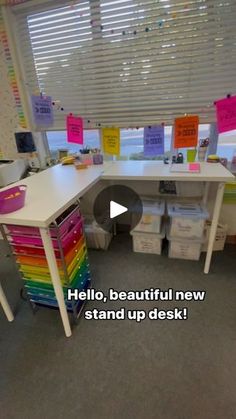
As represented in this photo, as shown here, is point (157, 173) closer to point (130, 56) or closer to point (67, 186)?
point (67, 186)

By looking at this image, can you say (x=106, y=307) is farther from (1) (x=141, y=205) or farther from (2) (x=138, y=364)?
(1) (x=141, y=205)

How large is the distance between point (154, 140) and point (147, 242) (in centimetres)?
90

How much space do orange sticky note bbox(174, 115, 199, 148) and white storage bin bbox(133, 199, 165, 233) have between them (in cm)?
55

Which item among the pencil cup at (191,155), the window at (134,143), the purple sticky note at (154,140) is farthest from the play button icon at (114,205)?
the pencil cup at (191,155)

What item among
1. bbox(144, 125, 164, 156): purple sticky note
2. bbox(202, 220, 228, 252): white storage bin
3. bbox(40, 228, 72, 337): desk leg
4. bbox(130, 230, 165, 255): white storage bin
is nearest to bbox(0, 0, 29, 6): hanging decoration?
bbox(144, 125, 164, 156): purple sticky note

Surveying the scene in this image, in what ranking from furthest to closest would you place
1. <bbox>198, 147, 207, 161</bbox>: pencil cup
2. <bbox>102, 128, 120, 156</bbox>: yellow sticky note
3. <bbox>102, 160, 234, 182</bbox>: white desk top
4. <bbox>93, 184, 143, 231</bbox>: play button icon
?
<bbox>93, 184, 143, 231</bbox>: play button icon
<bbox>102, 128, 120, 156</bbox>: yellow sticky note
<bbox>198, 147, 207, 161</bbox>: pencil cup
<bbox>102, 160, 234, 182</bbox>: white desk top

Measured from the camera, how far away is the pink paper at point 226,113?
5.04ft

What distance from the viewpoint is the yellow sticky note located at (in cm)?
188

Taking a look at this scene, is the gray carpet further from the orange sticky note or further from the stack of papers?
the orange sticky note

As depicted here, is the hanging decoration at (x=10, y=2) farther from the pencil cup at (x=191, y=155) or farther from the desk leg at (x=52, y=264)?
the desk leg at (x=52, y=264)

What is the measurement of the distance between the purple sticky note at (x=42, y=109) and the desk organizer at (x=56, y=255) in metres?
1.21

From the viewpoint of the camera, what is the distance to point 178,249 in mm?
1836

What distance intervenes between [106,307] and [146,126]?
150cm

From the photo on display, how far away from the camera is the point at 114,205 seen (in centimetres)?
228
